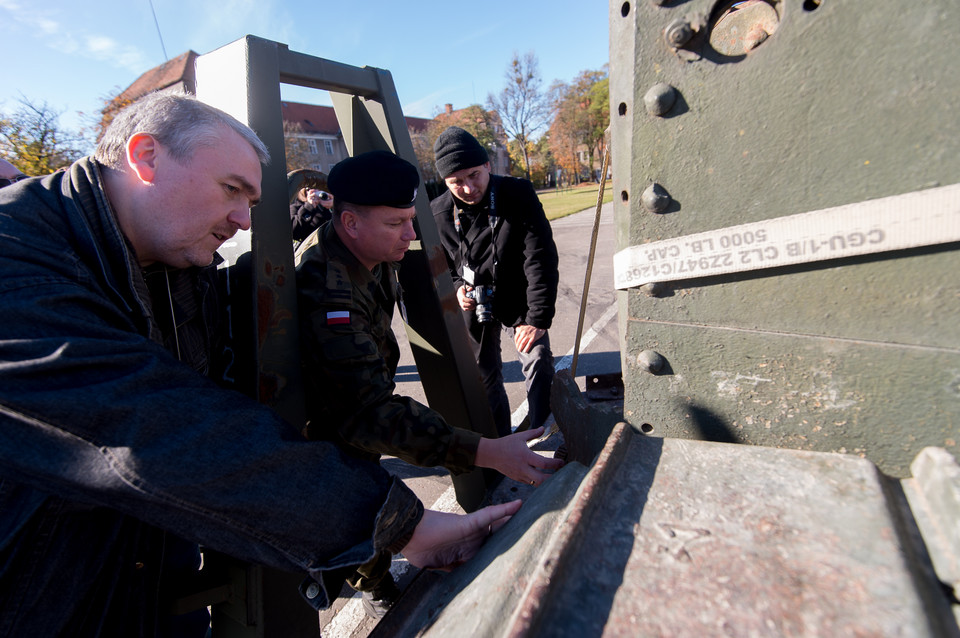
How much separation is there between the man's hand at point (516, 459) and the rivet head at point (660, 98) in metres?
0.92

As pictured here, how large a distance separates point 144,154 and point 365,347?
0.71 m

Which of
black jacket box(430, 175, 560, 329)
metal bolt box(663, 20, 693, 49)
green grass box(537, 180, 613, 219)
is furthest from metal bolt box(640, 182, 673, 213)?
green grass box(537, 180, 613, 219)

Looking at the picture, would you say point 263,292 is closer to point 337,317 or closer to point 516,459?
point 337,317

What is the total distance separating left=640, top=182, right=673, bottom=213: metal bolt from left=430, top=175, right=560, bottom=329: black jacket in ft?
6.08

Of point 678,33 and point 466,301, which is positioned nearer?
point 678,33

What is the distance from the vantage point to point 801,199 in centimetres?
76

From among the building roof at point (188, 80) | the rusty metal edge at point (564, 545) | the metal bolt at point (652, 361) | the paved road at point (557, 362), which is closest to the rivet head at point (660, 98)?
the metal bolt at point (652, 361)

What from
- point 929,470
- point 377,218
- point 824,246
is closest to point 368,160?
point 377,218

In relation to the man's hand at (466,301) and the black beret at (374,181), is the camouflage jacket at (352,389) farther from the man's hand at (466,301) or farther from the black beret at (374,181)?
the man's hand at (466,301)

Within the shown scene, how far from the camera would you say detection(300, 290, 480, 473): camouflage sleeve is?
144cm

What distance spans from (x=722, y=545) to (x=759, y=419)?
1.07 feet

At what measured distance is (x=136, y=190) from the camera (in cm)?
113

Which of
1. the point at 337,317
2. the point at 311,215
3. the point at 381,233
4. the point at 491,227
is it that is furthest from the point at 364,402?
the point at 311,215

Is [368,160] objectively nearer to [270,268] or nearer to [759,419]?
[270,268]
